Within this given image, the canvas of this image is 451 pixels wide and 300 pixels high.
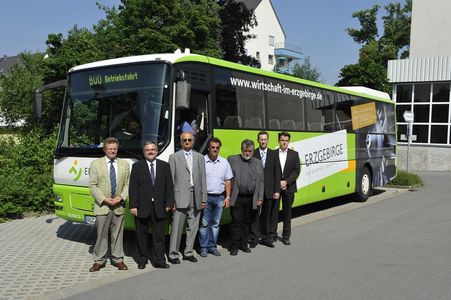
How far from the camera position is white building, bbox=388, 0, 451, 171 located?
1057 inches

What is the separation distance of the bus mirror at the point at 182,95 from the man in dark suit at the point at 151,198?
2.47 feet

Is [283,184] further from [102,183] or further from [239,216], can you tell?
[102,183]

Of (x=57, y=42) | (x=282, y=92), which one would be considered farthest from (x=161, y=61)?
(x=57, y=42)

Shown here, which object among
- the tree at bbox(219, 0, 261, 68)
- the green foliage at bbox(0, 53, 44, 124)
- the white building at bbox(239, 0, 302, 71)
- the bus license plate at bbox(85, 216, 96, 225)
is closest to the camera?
the bus license plate at bbox(85, 216, 96, 225)

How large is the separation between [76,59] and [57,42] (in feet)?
5.65

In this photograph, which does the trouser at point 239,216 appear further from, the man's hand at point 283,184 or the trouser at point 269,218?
the man's hand at point 283,184

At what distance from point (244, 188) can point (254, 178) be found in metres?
0.23

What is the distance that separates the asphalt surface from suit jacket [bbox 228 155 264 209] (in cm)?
90

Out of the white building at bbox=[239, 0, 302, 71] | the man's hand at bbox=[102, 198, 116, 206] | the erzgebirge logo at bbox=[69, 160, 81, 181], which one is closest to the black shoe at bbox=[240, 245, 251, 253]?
the man's hand at bbox=[102, 198, 116, 206]

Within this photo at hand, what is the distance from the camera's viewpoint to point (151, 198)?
6.61 metres

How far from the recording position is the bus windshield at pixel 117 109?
7125 millimetres

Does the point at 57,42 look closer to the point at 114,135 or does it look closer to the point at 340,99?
the point at 340,99

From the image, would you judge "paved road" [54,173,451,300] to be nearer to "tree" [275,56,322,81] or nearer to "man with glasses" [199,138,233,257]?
"man with glasses" [199,138,233,257]

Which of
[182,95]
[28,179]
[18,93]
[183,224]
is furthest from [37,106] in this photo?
[18,93]
